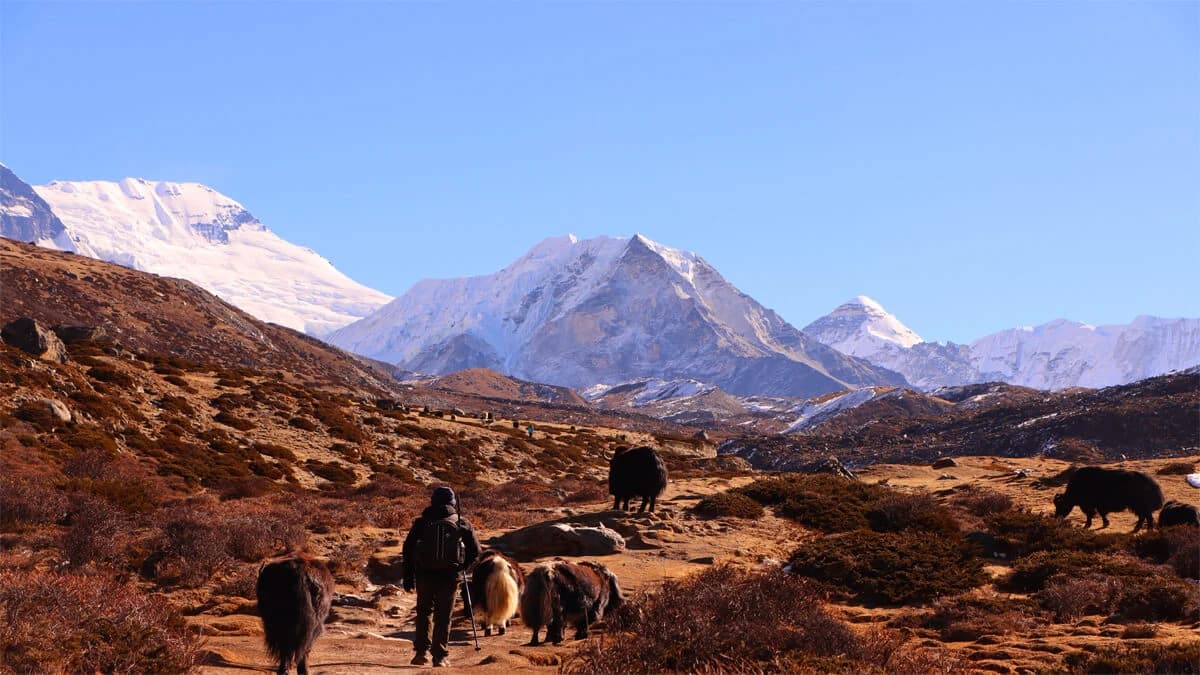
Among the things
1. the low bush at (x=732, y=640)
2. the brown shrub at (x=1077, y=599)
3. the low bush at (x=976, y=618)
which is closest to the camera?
the low bush at (x=732, y=640)

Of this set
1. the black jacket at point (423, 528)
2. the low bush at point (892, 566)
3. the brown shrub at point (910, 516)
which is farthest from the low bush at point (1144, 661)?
the brown shrub at point (910, 516)

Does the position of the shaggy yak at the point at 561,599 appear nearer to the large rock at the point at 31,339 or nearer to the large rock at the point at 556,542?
the large rock at the point at 556,542

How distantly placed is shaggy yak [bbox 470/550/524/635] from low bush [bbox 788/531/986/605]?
672 cm

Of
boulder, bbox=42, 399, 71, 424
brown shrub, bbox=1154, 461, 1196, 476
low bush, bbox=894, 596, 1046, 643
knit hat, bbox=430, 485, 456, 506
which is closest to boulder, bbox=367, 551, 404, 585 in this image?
knit hat, bbox=430, 485, 456, 506

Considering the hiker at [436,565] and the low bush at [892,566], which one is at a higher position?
the hiker at [436,565]

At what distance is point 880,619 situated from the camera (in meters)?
14.3

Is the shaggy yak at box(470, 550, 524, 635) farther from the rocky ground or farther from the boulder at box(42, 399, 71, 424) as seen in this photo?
the boulder at box(42, 399, 71, 424)

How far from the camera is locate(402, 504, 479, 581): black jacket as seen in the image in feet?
37.9

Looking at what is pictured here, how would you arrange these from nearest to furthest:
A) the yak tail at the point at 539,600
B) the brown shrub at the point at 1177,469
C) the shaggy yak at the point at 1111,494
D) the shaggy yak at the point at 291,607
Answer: the shaggy yak at the point at 291,607, the yak tail at the point at 539,600, the shaggy yak at the point at 1111,494, the brown shrub at the point at 1177,469

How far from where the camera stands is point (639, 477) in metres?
24.2

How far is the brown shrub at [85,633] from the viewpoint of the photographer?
8828 millimetres

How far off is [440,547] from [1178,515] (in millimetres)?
18876

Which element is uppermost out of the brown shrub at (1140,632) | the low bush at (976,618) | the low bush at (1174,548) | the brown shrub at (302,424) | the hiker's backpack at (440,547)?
the brown shrub at (302,424)

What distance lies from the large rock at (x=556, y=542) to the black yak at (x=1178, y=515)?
13.1 metres
